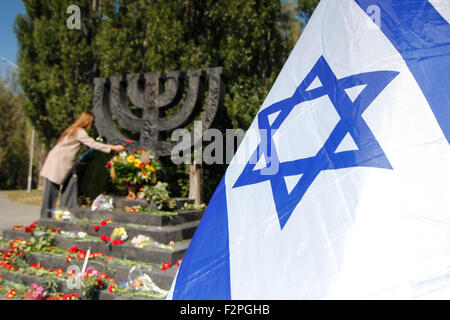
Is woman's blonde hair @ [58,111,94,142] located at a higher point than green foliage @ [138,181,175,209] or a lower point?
higher

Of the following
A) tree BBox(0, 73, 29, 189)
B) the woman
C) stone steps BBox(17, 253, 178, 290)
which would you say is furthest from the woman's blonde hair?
tree BBox(0, 73, 29, 189)

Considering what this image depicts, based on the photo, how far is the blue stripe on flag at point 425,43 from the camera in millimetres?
1015

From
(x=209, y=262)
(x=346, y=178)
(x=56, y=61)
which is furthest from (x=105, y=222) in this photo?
(x=56, y=61)

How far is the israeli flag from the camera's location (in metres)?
0.87

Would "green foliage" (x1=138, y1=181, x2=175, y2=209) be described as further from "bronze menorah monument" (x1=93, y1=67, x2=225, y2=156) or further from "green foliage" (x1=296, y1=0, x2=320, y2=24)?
"green foliage" (x1=296, y1=0, x2=320, y2=24)

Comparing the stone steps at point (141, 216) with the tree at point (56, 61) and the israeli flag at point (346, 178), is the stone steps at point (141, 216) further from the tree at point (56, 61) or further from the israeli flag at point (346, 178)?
the tree at point (56, 61)

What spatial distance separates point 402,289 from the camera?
0.83 meters

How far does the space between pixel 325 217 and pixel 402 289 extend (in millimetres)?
254

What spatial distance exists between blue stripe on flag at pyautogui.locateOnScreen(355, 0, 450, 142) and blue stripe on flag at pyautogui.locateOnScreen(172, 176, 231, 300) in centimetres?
76

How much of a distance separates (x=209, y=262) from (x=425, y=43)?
1.01 meters

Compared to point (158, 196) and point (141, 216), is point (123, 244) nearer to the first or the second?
point (141, 216)

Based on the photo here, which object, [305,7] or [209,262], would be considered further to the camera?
[305,7]

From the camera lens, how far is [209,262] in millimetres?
1127
